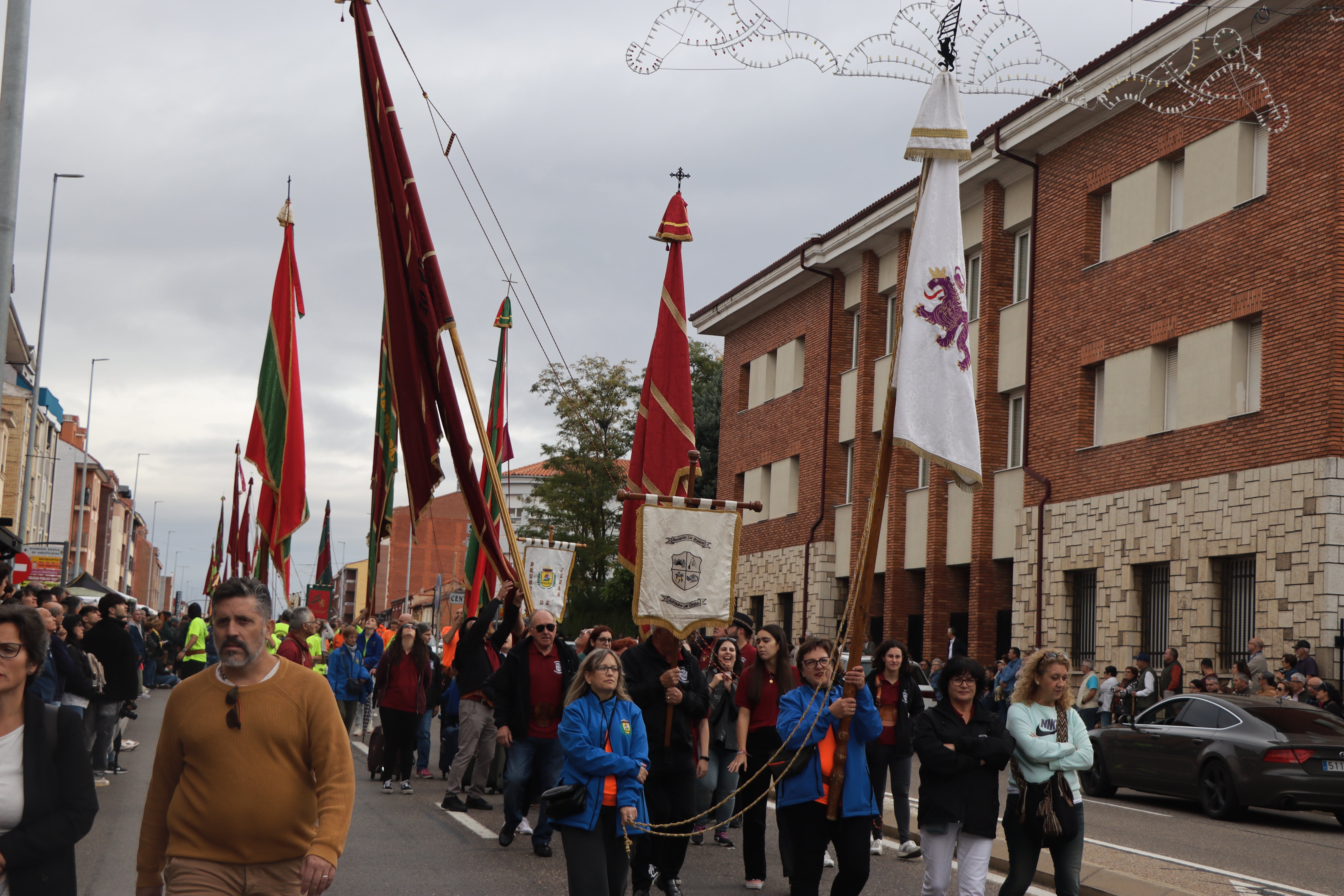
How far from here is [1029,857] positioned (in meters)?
8.00

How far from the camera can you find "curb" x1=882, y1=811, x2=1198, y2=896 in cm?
992

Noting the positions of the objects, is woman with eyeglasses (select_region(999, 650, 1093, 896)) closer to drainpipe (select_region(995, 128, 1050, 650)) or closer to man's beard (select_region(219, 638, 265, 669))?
man's beard (select_region(219, 638, 265, 669))

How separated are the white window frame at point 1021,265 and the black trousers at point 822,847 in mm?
22690

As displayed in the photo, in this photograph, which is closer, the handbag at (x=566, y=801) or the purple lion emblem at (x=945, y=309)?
the handbag at (x=566, y=801)

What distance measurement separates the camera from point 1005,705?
24750mm

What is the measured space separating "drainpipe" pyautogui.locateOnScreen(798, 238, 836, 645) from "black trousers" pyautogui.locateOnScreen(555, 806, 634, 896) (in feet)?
99.0

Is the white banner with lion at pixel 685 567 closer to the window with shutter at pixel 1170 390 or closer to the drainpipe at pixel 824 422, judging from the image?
the window with shutter at pixel 1170 390

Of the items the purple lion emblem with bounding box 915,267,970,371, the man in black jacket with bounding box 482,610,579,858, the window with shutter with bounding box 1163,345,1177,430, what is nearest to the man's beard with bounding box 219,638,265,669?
the purple lion emblem with bounding box 915,267,970,371

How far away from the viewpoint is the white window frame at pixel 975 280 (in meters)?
31.4

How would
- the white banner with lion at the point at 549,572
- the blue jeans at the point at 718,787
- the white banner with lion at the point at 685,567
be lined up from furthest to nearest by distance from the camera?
1. the white banner with lion at the point at 549,572
2. the blue jeans at the point at 718,787
3. the white banner with lion at the point at 685,567

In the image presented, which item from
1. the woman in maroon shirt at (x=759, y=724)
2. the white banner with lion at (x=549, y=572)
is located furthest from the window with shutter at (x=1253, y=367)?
the woman in maroon shirt at (x=759, y=724)

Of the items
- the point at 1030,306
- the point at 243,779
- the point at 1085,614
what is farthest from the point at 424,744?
the point at 1030,306

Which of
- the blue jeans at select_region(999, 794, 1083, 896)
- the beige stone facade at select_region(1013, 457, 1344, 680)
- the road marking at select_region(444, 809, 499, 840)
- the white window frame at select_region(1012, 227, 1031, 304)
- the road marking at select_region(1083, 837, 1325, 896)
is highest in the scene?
the white window frame at select_region(1012, 227, 1031, 304)

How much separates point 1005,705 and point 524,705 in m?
14.9
